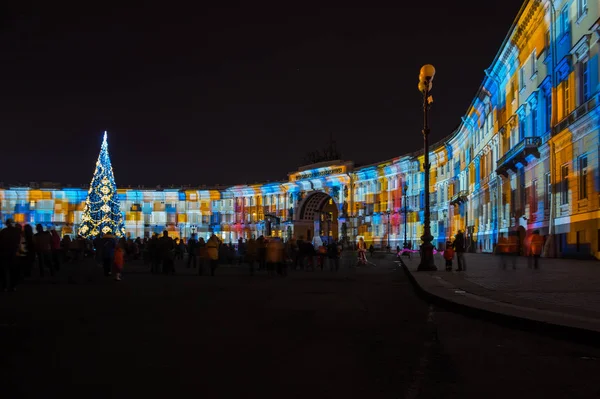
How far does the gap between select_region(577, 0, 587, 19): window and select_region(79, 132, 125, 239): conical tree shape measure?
4981cm

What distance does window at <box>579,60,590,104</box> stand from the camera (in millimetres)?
31922

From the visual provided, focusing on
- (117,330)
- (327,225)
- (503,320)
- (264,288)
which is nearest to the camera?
(117,330)

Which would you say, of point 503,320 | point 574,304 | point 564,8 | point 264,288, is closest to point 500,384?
point 503,320

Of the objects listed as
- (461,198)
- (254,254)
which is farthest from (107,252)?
(461,198)

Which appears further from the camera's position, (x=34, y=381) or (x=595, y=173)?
(x=595, y=173)

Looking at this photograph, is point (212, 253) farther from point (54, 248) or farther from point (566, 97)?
point (566, 97)

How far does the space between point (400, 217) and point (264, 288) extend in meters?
79.0

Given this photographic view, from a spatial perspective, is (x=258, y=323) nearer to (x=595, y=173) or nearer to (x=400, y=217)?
(x=595, y=173)

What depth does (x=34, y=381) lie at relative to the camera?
6.09 m

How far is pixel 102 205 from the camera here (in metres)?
73.1

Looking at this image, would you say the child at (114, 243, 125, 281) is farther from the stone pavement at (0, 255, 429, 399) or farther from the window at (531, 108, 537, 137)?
the window at (531, 108, 537, 137)

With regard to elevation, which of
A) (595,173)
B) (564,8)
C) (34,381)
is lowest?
(34,381)

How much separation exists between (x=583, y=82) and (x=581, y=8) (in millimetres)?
3076

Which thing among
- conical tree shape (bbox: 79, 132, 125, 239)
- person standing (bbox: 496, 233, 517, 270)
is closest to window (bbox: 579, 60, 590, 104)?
person standing (bbox: 496, 233, 517, 270)
